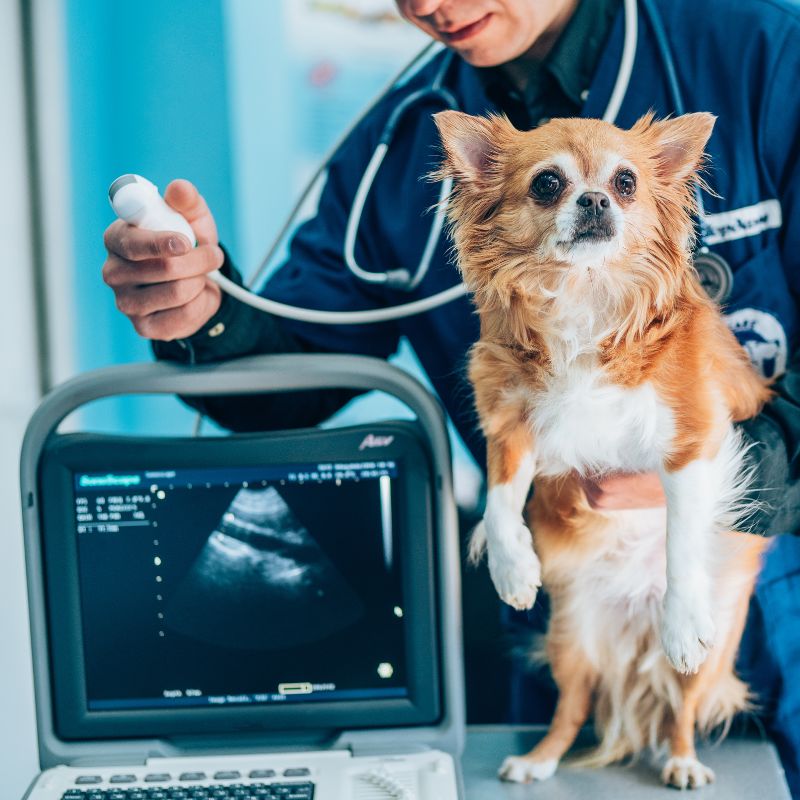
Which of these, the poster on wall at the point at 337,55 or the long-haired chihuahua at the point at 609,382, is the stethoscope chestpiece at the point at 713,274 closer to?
the long-haired chihuahua at the point at 609,382

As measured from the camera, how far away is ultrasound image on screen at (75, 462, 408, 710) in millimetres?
809

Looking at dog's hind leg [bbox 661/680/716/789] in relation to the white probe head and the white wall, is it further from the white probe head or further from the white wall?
the white wall

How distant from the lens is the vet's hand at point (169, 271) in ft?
2.37

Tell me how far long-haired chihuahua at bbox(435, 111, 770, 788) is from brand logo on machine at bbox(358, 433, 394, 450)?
125 mm

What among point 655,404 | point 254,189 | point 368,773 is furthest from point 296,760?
point 254,189

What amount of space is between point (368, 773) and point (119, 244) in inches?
20.0

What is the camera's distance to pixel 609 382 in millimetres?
598

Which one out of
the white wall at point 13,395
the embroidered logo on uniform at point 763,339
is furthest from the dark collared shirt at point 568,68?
the white wall at point 13,395

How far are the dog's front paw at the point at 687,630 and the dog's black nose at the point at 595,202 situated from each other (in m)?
0.29

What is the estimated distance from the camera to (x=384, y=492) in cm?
81

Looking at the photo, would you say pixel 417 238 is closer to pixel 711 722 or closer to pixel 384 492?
pixel 384 492

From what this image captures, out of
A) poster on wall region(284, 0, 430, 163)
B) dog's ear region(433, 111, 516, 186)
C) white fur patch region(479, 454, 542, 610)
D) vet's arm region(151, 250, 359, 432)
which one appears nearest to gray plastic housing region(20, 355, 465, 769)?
vet's arm region(151, 250, 359, 432)

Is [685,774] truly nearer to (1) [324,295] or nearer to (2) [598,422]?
(2) [598,422]

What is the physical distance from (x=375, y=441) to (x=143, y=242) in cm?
27
